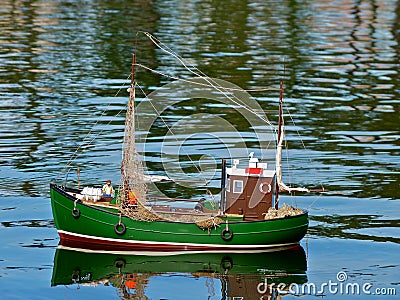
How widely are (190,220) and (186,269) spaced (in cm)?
234

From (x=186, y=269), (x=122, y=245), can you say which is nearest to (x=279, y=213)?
(x=186, y=269)

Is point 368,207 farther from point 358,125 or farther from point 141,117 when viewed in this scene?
point 141,117

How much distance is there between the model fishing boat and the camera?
134ft

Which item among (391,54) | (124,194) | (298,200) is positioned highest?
(124,194)

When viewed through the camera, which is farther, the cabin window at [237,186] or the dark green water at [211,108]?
the cabin window at [237,186]

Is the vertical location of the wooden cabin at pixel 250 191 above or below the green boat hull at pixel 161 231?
above

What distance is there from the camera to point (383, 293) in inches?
1467

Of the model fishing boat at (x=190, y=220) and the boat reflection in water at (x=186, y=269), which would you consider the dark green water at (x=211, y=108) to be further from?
the model fishing boat at (x=190, y=220)

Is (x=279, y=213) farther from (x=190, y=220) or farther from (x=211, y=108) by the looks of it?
(x=211, y=108)

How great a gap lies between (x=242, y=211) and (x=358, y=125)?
26.6 meters

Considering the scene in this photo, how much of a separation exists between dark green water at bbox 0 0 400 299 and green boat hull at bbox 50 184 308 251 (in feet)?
4.72

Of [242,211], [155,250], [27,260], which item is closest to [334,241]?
[242,211]

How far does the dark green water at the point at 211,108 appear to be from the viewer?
41.2m

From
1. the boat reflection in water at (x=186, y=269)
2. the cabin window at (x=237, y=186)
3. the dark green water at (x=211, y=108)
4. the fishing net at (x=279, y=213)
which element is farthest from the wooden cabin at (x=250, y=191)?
the dark green water at (x=211, y=108)
